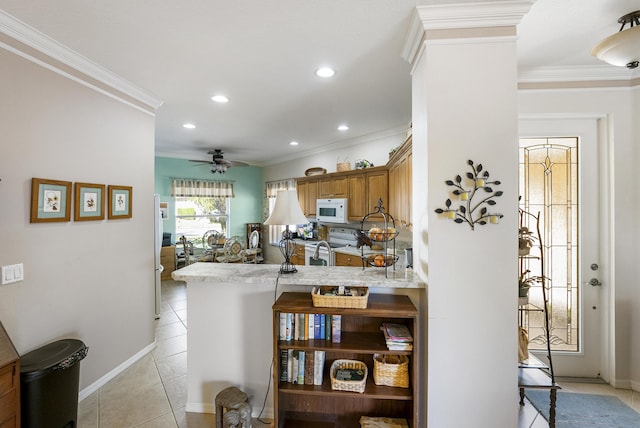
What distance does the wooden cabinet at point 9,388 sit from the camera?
142 centimetres

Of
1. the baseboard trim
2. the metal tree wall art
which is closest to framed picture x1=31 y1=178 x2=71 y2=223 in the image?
the baseboard trim

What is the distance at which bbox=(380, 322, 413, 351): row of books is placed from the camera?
5.39 ft

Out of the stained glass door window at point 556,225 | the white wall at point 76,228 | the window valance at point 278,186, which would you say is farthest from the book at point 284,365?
the window valance at point 278,186

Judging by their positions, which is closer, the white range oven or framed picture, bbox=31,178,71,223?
framed picture, bbox=31,178,71,223

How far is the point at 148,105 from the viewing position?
2.89 metres

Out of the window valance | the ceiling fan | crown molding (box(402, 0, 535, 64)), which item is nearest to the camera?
crown molding (box(402, 0, 535, 64))

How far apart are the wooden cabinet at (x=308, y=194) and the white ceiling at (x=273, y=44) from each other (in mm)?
2202

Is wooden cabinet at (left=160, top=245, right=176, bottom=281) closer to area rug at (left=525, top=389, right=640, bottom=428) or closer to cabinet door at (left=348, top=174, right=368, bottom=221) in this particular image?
cabinet door at (left=348, top=174, right=368, bottom=221)

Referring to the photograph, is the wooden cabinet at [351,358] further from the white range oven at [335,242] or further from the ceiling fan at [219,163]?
the ceiling fan at [219,163]

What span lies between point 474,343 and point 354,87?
2354 millimetres

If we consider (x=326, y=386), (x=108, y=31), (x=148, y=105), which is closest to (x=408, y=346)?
(x=326, y=386)

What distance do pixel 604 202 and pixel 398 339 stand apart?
2.32m

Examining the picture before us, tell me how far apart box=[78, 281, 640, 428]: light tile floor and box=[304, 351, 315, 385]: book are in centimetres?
57

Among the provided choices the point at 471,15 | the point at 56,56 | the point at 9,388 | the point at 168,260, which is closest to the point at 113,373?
the point at 9,388
